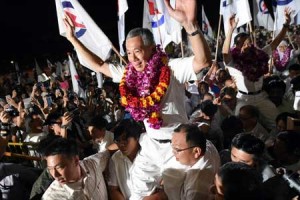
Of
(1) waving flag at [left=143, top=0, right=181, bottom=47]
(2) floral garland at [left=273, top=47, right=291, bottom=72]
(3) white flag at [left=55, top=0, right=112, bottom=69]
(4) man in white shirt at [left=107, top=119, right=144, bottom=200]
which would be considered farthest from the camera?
(2) floral garland at [left=273, top=47, right=291, bottom=72]

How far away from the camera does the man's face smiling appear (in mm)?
3053

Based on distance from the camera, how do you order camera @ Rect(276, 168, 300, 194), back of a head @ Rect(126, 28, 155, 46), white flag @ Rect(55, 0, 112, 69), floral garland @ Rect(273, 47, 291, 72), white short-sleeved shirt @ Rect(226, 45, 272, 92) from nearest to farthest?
camera @ Rect(276, 168, 300, 194) → back of a head @ Rect(126, 28, 155, 46) → white short-sleeved shirt @ Rect(226, 45, 272, 92) → white flag @ Rect(55, 0, 112, 69) → floral garland @ Rect(273, 47, 291, 72)

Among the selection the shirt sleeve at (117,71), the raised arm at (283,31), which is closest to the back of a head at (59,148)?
the shirt sleeve at (117,71)

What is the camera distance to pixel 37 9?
25750mm

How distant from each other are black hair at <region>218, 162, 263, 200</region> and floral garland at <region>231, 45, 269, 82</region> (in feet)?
8.79

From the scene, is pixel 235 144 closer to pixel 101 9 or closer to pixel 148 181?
pixel 148 181

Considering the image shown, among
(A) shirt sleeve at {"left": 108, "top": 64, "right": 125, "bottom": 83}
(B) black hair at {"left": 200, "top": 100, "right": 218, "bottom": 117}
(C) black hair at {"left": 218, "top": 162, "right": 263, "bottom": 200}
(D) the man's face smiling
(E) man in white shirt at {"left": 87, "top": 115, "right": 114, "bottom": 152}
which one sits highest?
(D) the man's face smiling

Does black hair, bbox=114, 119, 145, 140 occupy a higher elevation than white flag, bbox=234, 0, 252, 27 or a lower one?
lower

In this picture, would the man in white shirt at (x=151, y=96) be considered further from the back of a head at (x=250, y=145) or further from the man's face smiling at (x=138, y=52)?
the back of a head at (x=250, y=145)

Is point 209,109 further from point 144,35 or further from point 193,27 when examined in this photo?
point 193,27

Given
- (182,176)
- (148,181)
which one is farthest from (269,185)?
(148,181)

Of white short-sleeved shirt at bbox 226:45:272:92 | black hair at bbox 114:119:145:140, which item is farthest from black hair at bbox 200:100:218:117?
black hair at bbox 114:119:145:140

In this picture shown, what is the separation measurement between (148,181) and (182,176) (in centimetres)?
30

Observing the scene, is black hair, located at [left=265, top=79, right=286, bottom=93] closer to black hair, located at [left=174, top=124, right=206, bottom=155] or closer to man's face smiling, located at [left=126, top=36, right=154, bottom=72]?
black hair, located at [left=174, top=124, right=206, bottom=155]
